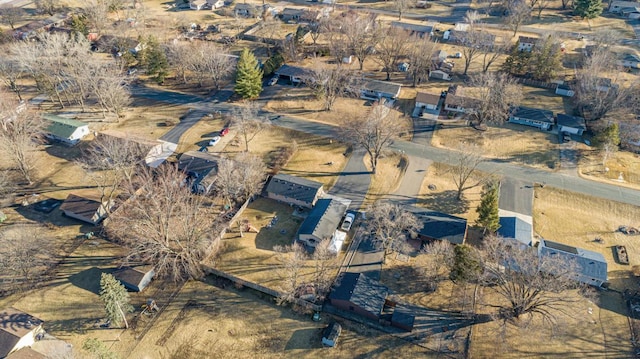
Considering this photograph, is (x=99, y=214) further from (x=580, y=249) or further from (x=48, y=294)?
(x=580, y=249)

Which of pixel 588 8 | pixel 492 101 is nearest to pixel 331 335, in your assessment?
pixel 492 101

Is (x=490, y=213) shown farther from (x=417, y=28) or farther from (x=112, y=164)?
(x=417, y=28)

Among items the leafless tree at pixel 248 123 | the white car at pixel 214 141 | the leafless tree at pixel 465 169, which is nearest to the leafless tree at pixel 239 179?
the leafless tree at pixel 248 123

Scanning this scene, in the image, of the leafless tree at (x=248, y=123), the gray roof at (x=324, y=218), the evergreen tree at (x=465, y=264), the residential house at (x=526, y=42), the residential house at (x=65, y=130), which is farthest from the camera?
the residential house at (x=526, y=42)

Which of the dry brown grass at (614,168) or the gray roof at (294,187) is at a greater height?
the dry brown grass at (614,168)

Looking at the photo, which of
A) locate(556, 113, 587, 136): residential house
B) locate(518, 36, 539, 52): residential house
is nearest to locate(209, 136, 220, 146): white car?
locate(556, 113, 587, 136): residential house

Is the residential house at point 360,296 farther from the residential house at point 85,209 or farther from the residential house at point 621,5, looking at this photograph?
the residential house at point 621,5

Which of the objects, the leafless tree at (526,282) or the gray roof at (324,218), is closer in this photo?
the leafless tree at (526,282)

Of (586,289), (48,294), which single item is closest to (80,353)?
(48,294)
